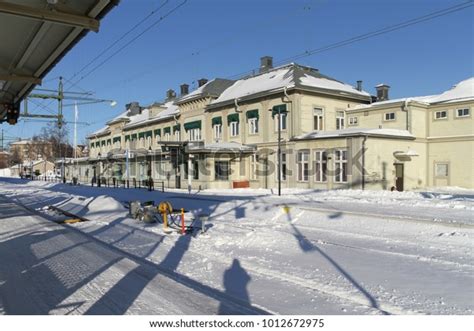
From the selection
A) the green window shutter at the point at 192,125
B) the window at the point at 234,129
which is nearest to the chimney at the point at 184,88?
the green window shutter at the point at 192,125

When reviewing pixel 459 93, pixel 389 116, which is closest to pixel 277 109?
pixel 389 116

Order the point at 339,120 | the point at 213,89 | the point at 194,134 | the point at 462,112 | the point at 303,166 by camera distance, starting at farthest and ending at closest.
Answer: the point at 194,134 < the point at 213,89 < the point at 339,120 < the point at 303,166 < the point at 462,112

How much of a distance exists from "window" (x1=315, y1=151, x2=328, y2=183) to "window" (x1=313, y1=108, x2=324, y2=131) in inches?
166

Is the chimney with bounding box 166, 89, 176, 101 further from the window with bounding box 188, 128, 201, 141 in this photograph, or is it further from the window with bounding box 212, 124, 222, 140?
the window with bounding box 212, 124, 222, 140

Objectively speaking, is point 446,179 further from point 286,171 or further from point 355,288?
point 355,288

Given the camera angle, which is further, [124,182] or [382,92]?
[124,182]

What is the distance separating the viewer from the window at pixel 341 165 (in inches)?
1091

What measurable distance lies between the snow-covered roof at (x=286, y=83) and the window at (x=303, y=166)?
5405mm

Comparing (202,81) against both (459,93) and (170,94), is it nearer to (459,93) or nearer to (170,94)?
(170,94)

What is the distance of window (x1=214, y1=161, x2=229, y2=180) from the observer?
115ft

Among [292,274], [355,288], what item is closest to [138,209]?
[292,274]

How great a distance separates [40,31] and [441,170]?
30113mm

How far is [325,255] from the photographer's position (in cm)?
954

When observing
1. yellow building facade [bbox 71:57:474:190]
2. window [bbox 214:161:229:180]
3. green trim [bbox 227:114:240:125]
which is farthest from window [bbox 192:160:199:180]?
green trim [bbox 227:114:240:125]
